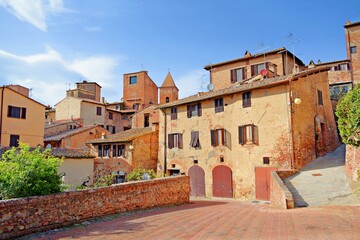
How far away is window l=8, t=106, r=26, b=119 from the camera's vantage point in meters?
27.7

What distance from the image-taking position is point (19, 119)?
28.5 metres

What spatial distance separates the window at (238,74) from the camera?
3257 cm

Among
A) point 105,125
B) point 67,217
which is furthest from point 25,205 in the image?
point 105,125

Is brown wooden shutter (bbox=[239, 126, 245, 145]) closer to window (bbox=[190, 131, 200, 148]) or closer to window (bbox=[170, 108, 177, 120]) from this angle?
window (bbox=[190, 131, 200, 148])

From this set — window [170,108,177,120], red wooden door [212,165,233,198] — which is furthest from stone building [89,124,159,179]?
red wooden door [212,165,233,198]

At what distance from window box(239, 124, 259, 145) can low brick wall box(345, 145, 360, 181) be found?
6.19 m

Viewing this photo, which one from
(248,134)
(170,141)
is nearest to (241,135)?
(248,134)

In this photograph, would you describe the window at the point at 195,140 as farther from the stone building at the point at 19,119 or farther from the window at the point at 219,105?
the stone building at the point at 19,119

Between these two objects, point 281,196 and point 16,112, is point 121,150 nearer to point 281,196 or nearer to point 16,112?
point 16,112

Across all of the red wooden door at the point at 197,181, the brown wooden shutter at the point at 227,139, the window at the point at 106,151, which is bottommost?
the red wooden door at the point at 197,181

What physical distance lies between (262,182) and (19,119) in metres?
23.7

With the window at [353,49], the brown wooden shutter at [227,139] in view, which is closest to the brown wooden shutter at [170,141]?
the brown wooden shutter at [227,139]

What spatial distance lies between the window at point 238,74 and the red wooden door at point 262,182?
1420cm

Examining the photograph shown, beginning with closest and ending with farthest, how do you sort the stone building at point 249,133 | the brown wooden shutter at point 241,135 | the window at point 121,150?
the stone building at point 249,133, the brown wooden shutter at point 241,135, the window at point 121,150
